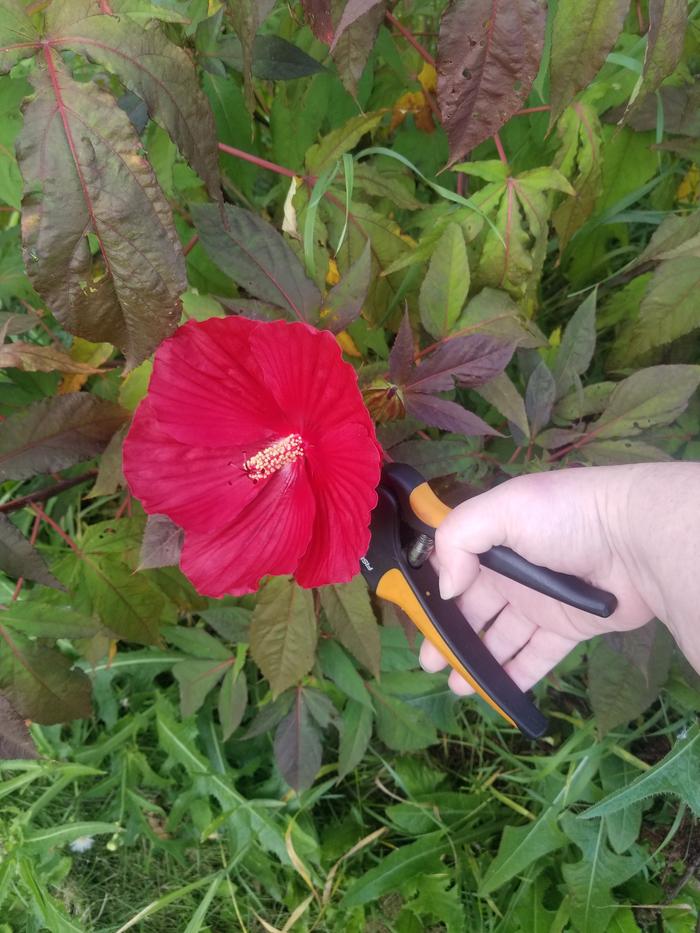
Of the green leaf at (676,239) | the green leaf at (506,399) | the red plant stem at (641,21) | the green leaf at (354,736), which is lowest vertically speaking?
the green leaf at (354,736)

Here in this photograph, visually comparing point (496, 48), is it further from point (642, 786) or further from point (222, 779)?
point (222, 779)

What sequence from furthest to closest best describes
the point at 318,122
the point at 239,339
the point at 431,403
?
the point at 318,122 < the point at 431,403 < the point at 239,339

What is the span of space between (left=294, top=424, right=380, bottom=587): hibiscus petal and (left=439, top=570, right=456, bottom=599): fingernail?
122 millimetres

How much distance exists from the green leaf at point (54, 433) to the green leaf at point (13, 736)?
270 mm

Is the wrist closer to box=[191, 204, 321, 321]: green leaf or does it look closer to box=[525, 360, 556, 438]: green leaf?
box=[525, 360, 556, 438]: green leaf

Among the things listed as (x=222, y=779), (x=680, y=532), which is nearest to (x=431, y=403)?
(x=680, y=532)

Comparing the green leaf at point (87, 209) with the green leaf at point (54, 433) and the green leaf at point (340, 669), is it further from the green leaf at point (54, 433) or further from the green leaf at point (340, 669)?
the green leaf at point (340, 669)

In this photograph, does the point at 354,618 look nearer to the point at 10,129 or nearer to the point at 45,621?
the point at 45,621

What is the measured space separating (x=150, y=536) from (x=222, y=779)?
1.96ft

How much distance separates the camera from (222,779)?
1.27 m

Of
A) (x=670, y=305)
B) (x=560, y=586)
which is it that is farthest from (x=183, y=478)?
(x=670, y=305)

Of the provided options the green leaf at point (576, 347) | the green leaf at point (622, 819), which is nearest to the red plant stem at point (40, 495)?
the green leaf at point (576, 347)

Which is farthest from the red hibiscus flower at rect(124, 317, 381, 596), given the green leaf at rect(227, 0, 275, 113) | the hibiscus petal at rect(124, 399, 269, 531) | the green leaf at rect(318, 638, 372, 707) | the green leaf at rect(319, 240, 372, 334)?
the green leaf at rect(318, 638, 372, 707)

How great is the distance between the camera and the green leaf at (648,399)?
888mm
